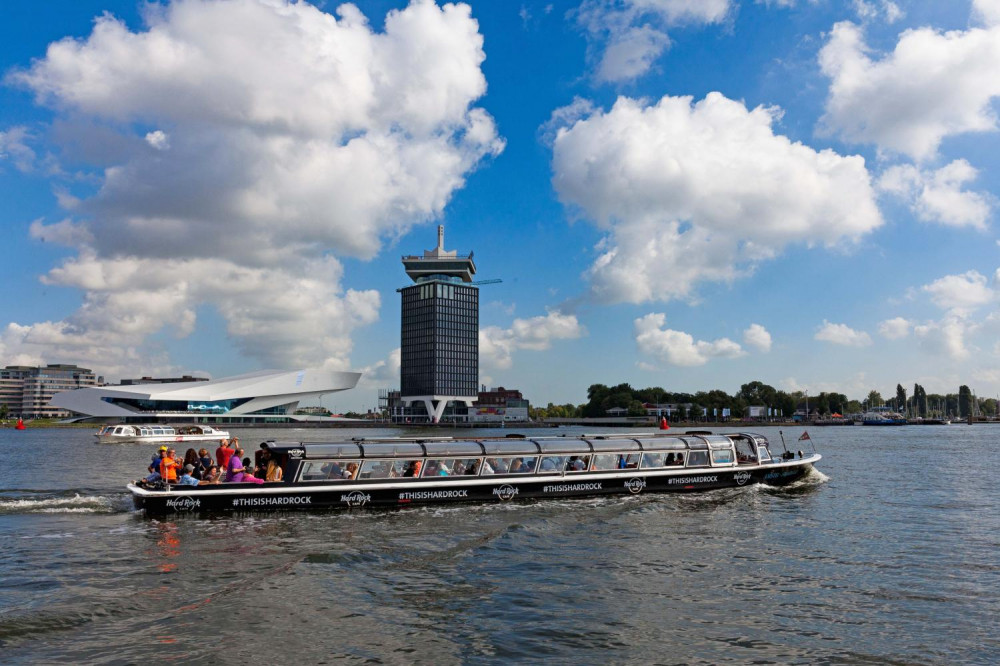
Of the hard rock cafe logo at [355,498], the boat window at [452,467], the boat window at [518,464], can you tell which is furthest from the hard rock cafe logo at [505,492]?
the hard rock cafe logo at [355,498]

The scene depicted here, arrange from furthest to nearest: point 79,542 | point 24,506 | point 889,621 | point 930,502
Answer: point 930,502, point 24,506, point 79,542, point 889,621

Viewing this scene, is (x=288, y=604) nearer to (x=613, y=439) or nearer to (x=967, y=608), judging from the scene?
(x=967, y=608)

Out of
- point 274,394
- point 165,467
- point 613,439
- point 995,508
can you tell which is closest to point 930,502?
point 995,508

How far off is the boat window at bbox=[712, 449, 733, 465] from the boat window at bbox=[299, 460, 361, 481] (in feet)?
51.9

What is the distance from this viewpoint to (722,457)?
31.0 metres

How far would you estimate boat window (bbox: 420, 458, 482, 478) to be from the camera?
25578 mm

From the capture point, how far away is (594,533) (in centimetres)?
2116

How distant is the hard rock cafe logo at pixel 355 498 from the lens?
Result: 2422 centimetres

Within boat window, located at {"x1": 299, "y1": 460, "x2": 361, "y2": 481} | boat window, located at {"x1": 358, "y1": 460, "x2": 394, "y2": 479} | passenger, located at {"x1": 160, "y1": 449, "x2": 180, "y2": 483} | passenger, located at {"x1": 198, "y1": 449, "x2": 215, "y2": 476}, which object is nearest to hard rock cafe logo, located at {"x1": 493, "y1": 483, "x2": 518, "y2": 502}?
boat window, located at {"x1": 358, "y1": 460, "x2": 394, "y2": 479}

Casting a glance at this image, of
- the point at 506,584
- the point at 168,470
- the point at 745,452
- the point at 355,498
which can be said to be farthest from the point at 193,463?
the point at 745,452

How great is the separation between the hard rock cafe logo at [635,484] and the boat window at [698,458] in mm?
2795

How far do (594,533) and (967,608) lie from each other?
9.81m

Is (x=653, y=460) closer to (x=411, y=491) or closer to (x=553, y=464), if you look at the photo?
(x=553, y=464)

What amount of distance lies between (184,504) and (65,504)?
6133mm
